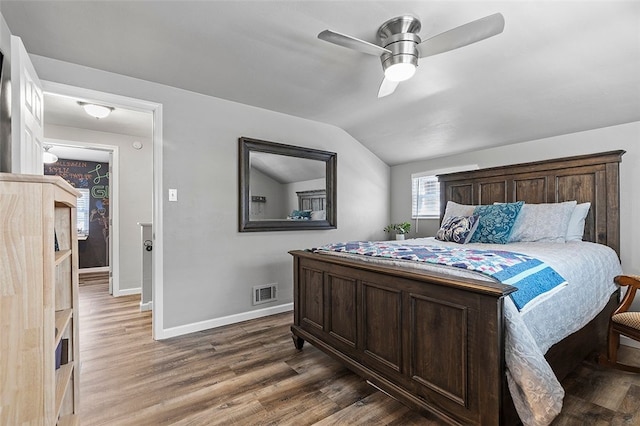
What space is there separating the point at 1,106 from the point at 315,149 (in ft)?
8.91

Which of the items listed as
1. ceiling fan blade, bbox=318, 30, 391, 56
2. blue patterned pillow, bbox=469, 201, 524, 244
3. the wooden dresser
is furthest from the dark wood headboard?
the wooden dresser

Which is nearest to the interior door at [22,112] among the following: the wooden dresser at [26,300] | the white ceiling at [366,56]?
the white ceiling at [366,56]

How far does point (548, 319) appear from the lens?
5.04 feet

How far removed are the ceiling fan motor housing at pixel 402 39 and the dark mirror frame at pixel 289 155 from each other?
179 cm

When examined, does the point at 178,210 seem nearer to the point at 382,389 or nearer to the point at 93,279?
the point at 382,389

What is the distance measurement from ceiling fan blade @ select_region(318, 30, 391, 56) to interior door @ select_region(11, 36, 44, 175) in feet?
5.45

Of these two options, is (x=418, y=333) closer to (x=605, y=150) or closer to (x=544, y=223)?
(x=544, y=223)

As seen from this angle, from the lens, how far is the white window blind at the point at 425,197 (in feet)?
13.7

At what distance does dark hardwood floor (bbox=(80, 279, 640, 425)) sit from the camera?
66.1 inches

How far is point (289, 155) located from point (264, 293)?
1601 millimetres

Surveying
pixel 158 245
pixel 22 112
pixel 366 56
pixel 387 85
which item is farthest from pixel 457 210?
pixel 22 112

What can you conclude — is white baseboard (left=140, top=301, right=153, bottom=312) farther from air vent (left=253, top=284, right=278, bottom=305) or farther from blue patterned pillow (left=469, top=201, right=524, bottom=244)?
blue patterned pillow (left=469, top=201, right=524, bottom=244)

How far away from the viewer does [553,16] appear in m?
1.79

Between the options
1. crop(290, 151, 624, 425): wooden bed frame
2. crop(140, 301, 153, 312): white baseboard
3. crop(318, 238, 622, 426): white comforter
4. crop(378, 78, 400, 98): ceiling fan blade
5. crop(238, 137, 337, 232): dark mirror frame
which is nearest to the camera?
crop(318, 238, 622, 426): white comforter
